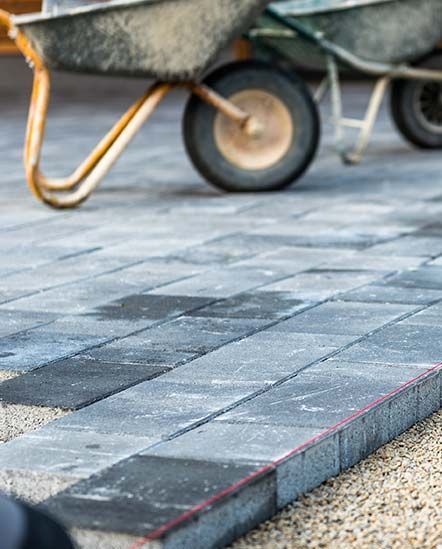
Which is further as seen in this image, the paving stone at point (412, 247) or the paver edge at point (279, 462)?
the paving stone at point (412, 247)

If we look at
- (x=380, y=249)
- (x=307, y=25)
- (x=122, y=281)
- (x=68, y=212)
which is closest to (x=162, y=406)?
(x=122, y=281)

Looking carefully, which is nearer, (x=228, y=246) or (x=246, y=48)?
(x=228, y=246)

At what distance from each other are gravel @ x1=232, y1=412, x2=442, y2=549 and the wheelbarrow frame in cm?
366

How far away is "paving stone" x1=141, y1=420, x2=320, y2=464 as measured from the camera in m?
3.07

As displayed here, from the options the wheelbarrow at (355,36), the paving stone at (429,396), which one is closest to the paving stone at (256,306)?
the paving stone at (429,396)

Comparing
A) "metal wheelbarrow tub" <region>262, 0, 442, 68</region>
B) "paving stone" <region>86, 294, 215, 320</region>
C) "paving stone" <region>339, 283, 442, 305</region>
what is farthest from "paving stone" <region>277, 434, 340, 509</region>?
"metal wheelbarrow tub" <region>262, 0, 442, 68</region>

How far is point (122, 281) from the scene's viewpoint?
518 centimetres

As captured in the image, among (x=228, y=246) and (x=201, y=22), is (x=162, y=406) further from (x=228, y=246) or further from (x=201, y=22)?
(x=201, y=22)

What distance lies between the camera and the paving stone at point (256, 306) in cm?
454

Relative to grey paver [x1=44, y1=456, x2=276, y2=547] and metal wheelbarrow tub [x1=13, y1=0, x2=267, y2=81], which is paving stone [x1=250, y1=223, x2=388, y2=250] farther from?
grey paver [x1=44, y1=456, x2=276, y2=547]

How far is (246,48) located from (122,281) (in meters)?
10.6

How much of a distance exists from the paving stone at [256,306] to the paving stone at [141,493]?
1502 millimetres

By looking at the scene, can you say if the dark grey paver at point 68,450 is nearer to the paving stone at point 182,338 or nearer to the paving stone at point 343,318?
the paving stone at point 182,338

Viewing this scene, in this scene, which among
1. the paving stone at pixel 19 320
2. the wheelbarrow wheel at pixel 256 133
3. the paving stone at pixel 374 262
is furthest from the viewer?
the wheelbarrow wheel at pixel 256 133
